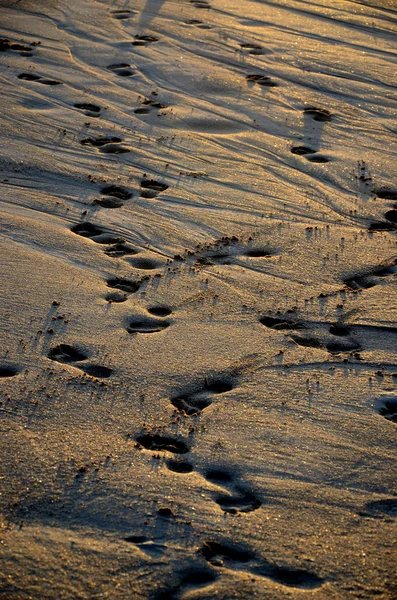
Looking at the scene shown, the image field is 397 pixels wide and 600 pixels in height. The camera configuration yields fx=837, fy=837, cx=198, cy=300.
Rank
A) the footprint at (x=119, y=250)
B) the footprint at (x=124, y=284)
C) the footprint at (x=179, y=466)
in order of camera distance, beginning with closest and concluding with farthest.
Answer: the footprint at (x=179, y=466)
the footprint at (x=124, y=284)
the footprint at (x=119, y=250)

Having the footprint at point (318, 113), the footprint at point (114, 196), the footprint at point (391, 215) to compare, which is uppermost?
the footprint at point (318, 113)

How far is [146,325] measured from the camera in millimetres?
4250

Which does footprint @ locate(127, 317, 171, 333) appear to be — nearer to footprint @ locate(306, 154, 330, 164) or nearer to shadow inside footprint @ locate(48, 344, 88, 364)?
shadow inside footprint @ locate(48, 344, 88, 364)

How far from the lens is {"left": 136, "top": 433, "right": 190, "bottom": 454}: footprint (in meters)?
3.43

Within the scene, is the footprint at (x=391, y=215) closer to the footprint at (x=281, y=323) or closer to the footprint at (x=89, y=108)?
the footprint at (x=281, y=323)

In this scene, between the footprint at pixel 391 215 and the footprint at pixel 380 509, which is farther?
the footprint at pixel 391 215

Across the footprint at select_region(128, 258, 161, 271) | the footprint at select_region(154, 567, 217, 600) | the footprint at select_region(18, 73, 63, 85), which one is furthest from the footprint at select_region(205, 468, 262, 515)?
the footprint at select_region(18, 73, 63, 85)

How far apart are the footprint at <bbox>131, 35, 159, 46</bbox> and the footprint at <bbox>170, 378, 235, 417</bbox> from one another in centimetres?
506

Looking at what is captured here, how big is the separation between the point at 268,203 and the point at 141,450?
259 cm

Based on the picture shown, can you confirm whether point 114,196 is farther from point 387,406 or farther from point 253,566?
point 253,566

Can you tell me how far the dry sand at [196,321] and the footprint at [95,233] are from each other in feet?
0.04

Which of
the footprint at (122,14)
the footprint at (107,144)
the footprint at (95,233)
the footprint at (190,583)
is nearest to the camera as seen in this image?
the footprint at (190,583)

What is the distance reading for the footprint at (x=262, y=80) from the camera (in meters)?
7.36

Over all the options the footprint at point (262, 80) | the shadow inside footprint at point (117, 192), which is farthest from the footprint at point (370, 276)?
the footprint at point (262, 80)
